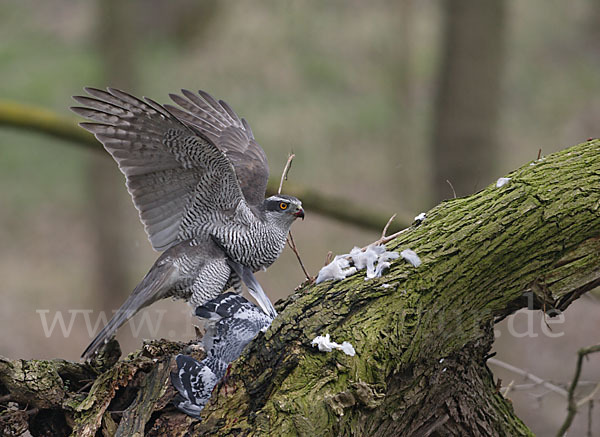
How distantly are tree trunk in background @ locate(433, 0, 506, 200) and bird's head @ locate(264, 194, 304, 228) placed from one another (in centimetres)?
206

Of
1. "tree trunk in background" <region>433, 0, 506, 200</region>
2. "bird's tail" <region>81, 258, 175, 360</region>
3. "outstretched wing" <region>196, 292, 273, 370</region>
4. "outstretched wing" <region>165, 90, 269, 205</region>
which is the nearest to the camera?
"outstretched wing" <region>196, 292, 273, 370</region>

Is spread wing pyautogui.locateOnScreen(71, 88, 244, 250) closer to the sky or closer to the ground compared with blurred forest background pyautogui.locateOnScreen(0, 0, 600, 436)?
closer to the ground

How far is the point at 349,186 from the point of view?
12.8m

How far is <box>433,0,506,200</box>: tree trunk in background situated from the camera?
18.4 ft

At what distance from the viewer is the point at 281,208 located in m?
3.98

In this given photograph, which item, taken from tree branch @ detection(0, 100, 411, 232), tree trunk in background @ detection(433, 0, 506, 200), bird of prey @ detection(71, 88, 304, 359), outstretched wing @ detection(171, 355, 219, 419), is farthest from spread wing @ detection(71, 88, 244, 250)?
tree trunk in background @ detection(433, 0, 506, 200)

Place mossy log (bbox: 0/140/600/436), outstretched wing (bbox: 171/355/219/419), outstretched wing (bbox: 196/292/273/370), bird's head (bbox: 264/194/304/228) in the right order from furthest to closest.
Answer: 1. bird's head (bbox: 264/194/304/228)
2. outstretched wing (bbox: 196/292/273/370)
3. outstretched wing (bbox: 171/355/219/419)
4. mossy log (bbox: 0/140/600/436)

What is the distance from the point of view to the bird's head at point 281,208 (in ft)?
13.0

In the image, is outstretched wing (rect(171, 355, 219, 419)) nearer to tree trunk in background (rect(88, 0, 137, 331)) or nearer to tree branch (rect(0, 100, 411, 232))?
tree branch (rect(0, 100, 411, 232))

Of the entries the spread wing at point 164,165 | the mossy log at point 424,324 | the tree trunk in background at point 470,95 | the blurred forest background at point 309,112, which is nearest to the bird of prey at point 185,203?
the spread wing at point 164,165

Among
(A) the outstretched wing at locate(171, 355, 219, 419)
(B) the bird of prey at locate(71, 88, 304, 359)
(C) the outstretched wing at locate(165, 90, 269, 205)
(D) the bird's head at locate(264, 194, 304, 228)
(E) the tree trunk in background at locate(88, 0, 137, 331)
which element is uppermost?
(E) the tree trunk in background at locate(88, 0, 137, 331)

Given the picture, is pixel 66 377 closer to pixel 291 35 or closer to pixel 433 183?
pixel 433 183

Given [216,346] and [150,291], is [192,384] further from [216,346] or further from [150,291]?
[150,291]

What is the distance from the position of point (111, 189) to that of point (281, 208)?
16.4ft
